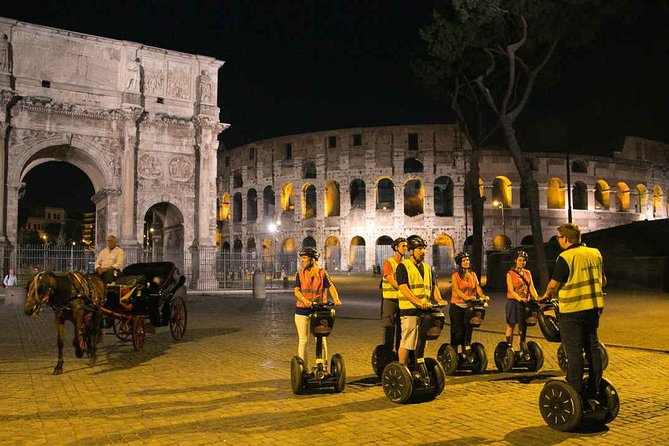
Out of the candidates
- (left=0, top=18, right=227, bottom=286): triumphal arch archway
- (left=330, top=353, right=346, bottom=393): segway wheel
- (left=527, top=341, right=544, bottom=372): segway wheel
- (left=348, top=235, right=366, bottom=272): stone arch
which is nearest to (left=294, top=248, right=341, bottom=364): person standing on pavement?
(left=330, top=353, right=346, bottom=393): segway wheel

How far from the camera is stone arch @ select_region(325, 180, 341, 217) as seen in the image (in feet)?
168

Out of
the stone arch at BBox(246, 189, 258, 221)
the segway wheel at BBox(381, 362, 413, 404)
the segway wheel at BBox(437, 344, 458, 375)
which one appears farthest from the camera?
the stone arch at BBox(246, 189, 258, 221)

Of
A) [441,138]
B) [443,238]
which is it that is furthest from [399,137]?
[443,238]

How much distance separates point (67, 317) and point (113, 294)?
46.5 inches

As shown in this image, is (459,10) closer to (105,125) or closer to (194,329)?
(194,329)

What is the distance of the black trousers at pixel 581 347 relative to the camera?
517 centimetres

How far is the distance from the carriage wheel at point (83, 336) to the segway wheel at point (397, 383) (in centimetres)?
479

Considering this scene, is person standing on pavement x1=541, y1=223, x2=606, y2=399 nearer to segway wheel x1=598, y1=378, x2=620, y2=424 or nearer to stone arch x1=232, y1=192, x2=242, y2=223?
segway wheel x1=598, y1=378, x2=620, y2=424

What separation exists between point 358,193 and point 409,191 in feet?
16.4

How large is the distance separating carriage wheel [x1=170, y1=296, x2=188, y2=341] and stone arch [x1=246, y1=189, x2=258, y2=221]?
43.9m

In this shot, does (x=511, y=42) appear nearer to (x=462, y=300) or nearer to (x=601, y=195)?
(x=462, y=300)

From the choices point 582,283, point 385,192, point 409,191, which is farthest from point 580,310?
point 385,192

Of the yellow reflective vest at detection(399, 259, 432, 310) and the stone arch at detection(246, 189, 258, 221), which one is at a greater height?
the stone arch at detection(246, 189, 258, 221)

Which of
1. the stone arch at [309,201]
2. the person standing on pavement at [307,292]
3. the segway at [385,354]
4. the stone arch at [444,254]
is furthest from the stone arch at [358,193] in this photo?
the person standing on pavement at [307,292]
